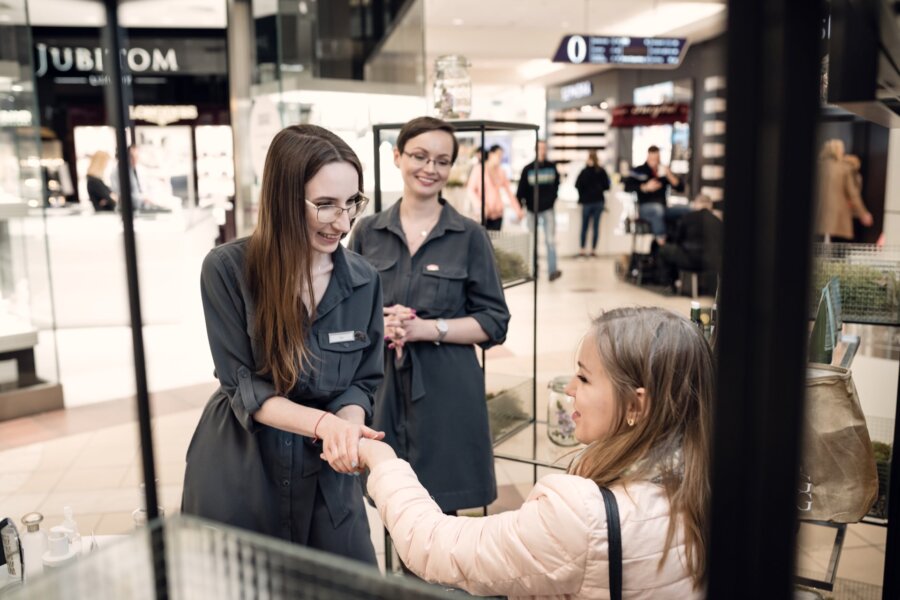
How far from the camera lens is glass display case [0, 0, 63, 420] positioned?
17.1 ft

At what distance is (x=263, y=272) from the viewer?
1.62 metres

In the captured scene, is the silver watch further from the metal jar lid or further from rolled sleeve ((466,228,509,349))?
the metal jar lid

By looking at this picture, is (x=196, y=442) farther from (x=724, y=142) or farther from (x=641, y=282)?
(x=641, y=282)

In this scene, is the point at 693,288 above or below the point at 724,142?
below

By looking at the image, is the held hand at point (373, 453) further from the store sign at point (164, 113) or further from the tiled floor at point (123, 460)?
the store sign at point (164, 113)

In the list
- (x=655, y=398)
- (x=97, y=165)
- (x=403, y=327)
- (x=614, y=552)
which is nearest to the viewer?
(x=614, y=552)

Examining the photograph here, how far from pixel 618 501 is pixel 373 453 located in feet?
1.34

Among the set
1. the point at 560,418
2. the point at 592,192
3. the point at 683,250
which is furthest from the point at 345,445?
the point at 592,192

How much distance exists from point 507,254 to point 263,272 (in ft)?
6.99

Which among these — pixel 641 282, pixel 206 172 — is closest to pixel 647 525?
pixel 641 282

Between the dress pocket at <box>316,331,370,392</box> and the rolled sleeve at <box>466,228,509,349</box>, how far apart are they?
0.98 metres

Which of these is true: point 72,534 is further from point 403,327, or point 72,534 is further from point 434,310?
point 434,310

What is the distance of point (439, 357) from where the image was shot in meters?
2.67

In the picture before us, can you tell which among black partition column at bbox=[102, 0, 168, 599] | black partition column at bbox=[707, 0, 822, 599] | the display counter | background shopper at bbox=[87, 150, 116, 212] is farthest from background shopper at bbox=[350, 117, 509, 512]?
background shopper at bbox=[87, 150, 116, 212]
